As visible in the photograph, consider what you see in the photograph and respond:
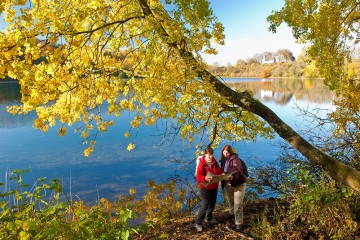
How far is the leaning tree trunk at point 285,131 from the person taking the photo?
444 cm

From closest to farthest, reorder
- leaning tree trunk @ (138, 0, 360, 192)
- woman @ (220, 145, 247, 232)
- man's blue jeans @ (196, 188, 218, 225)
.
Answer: leaning tree trunk @ (138, 0, 360, 192) < woman @ (220, 145, 247, 232) < man's blue jeans @ (196, 188, 218, 225)

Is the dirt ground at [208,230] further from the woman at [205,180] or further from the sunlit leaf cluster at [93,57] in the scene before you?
the sunlit leaf cluster at [93,57]

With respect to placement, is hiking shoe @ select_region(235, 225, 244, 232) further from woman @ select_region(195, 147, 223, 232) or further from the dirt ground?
woman @ select_region(195, 147, 223, 232)

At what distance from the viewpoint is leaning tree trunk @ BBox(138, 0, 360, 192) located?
4.44 m

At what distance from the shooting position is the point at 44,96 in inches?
162

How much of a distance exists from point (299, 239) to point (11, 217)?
3.95m

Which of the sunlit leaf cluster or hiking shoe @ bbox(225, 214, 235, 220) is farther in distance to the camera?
hiking shoe @ bbox(225, 214, 235, 220)

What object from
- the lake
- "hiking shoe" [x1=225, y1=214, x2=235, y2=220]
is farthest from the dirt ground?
the lake

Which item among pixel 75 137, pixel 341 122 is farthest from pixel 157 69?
pixel 75 137

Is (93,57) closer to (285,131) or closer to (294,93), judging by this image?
(285,131)

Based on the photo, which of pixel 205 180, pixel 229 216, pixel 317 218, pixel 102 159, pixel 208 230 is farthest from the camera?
pixel 102 159

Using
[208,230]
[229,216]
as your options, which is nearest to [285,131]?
[229,216]

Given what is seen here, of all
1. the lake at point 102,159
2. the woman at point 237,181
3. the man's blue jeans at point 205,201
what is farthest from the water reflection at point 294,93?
the man's blue jeans at point 205,201

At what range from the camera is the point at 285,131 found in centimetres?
Result: 500
